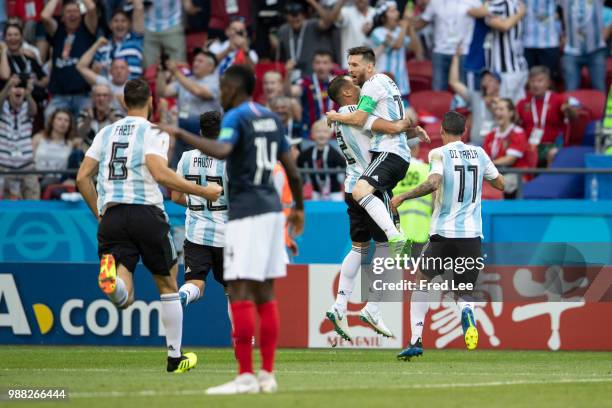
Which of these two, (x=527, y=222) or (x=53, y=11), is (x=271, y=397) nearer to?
(x=527, y=222)

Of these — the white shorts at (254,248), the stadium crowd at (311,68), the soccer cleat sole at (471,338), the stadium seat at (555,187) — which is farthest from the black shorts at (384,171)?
the stadium seat at (555,187)

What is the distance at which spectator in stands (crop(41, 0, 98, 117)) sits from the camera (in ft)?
65.8

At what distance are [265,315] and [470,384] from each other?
6.40ft

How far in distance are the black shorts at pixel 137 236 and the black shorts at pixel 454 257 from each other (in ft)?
10.1

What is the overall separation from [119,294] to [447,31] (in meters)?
10.4

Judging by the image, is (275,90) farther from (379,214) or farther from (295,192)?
(295,192)

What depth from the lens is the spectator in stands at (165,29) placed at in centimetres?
2092

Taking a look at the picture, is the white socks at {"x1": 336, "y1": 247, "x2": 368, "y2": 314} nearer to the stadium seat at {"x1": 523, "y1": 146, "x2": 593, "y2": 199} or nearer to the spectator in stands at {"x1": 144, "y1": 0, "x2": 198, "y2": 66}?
the stadium seat at {"x1": 523, "y1": 146, "x2": 593, "y2": 199}

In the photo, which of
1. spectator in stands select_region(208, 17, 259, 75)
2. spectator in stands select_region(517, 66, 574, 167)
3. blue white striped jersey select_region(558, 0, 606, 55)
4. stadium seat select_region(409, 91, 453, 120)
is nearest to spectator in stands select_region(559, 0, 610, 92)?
blue white striped jersey select_region(558, 0, 606, 55)

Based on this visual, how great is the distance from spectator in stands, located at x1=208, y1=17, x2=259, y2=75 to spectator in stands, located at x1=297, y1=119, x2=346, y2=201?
179 centimetres

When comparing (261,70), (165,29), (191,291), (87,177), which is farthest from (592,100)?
(87,177)

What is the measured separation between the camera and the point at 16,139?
18.8 meters

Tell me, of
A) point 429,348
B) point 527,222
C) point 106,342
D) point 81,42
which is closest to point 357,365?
point 429,348

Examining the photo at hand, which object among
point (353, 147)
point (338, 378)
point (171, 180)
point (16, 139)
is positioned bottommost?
point (338, 378)
